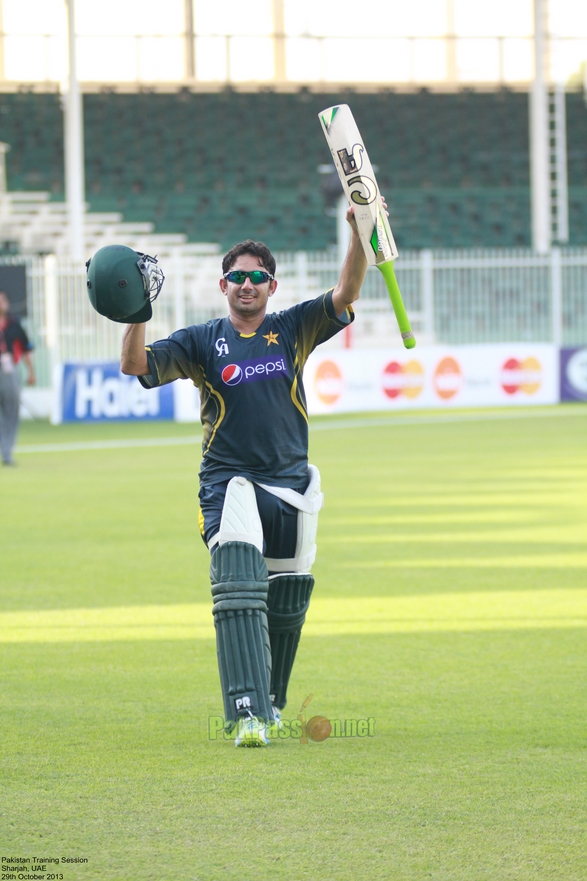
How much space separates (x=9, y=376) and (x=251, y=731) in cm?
1198

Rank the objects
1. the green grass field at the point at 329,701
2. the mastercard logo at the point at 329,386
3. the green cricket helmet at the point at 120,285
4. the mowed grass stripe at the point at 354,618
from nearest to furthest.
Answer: the green grass field at the point at 329,701
the green cricket helmet at the point at 120,285
the mowed grass stripe at the point at 354,618
the mastercard logo at the point at 329,386

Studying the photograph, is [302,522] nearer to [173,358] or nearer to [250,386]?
[250,386]

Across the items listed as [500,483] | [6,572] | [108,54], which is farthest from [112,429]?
[108,54]

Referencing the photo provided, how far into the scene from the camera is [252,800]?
4387 mm

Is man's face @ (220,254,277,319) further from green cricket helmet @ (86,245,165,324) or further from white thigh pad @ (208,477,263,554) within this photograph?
white thigh pad @ (208,477,263,554)

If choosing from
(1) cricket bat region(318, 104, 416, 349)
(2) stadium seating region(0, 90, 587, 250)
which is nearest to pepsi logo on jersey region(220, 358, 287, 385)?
(1) cricket bat region(318, 104, 416, 349)

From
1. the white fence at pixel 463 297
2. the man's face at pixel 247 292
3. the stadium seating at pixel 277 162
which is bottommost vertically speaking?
the man's face at pixel 247 292

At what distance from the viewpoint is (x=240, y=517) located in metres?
5.23

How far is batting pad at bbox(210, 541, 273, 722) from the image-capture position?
509 cm

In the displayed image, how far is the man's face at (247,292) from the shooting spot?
17.7 feet

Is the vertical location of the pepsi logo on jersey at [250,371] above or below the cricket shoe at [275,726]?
above

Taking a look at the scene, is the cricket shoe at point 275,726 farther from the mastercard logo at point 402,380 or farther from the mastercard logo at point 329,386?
the mastercard logo at point 402,380

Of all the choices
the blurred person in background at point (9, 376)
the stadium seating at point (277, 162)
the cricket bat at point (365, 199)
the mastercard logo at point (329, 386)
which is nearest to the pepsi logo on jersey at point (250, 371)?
the cricket bat at point (365, 199)

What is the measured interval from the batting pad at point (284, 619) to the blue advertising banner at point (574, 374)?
20.7 m
